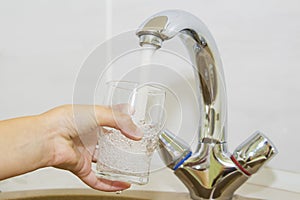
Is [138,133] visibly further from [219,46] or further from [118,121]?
[219,46]

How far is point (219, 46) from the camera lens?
81cm

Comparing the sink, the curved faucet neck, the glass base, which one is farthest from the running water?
the sink

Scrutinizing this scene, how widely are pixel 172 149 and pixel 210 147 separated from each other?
0.20 ft

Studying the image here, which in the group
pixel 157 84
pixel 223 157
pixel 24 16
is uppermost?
pixel 24 16

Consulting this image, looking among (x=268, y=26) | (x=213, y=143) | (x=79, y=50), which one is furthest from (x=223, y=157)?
(x=79, y=50)

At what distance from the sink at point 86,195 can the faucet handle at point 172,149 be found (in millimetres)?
140

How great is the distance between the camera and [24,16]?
→ 36.0 inches

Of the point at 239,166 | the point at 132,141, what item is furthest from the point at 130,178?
the point at 239,166

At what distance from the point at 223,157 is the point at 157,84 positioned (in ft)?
0.50

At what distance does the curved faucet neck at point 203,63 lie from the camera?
0.56m

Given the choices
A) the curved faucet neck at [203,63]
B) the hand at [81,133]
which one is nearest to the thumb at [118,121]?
the hand at [81,133]

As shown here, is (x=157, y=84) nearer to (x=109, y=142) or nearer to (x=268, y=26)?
(x=109, y=142)

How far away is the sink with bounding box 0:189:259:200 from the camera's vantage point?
0.79 m

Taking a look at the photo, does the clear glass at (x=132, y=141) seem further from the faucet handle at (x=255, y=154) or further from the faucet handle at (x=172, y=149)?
the faucet handle at (x=255, y=154)
